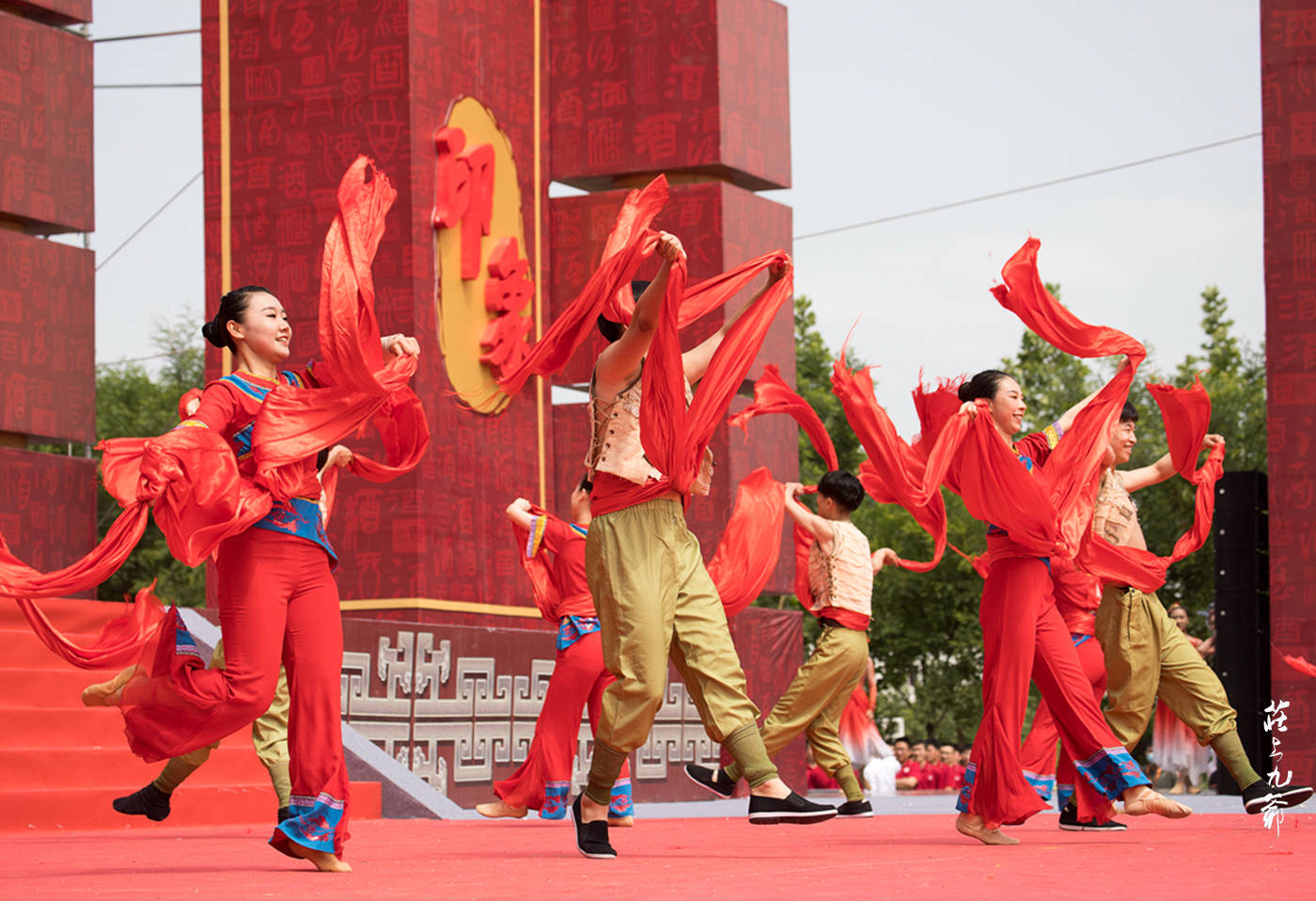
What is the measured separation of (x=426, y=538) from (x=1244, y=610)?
5.68m

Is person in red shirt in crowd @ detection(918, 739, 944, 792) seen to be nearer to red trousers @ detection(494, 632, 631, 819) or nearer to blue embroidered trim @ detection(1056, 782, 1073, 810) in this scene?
red trousers @ detection(494, 632, 631, 819)

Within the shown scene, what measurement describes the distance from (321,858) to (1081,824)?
3086mm

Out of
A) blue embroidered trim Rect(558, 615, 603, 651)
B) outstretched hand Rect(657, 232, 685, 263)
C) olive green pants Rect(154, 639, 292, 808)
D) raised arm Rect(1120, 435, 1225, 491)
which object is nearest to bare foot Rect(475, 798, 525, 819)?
blue embroidered trim Rect(558, 615, 603, 651)

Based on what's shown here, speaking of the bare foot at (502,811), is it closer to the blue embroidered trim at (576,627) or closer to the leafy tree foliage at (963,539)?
the blue embroidered trim at (576,627)

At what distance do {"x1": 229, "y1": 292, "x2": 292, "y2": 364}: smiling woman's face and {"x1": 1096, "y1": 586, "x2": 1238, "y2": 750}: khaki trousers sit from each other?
156 inches

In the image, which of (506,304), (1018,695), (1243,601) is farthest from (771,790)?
(1243,601)

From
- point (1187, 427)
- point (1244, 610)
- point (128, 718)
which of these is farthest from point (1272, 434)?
point (128, 718)

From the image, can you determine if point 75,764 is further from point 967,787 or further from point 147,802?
point 967,787

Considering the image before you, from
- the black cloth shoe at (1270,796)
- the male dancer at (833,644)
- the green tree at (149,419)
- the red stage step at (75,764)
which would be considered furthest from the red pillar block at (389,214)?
the green tree at (149,419)

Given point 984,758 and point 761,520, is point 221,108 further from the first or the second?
point 984,758

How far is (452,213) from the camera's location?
13.1 metres

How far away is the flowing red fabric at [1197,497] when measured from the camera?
320 inches

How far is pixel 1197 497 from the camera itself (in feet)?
28.0

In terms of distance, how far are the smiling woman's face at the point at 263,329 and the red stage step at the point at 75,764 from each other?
3.09 m
